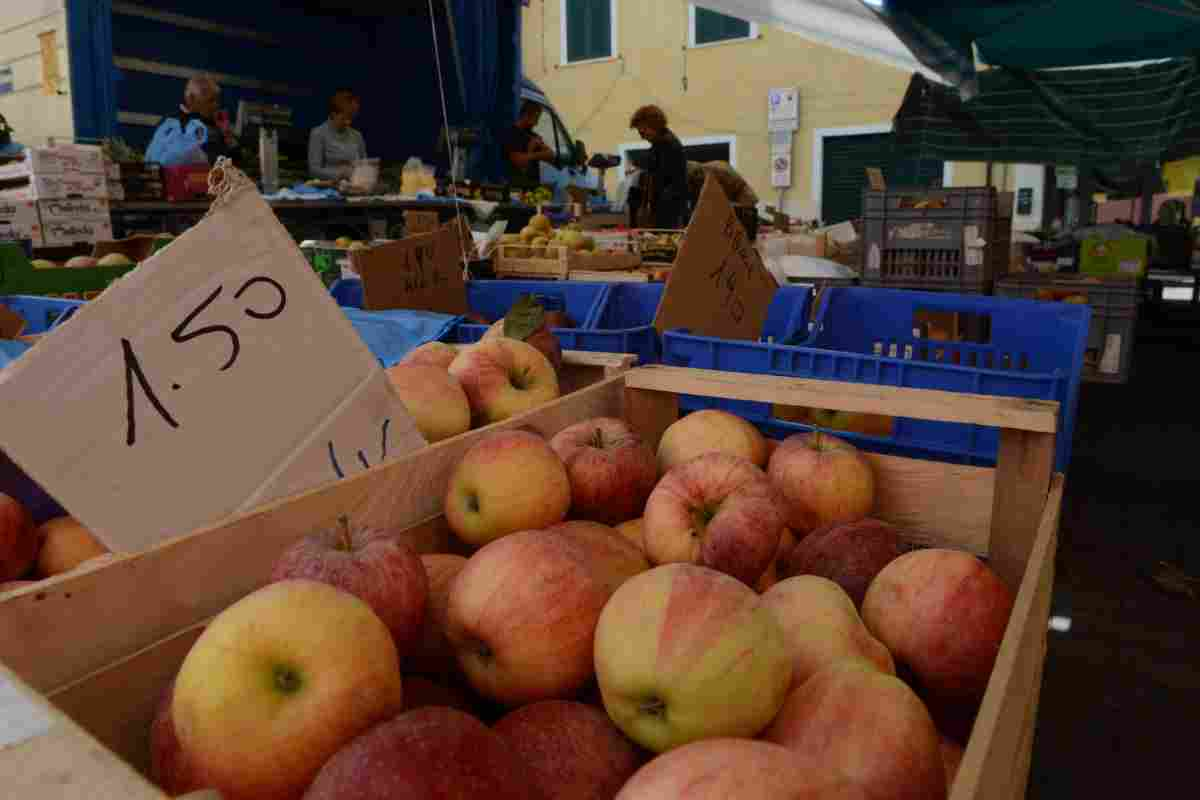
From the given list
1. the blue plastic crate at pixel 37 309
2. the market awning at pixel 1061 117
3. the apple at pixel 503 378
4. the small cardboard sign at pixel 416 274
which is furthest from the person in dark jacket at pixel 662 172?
the apple at pixel 503 378

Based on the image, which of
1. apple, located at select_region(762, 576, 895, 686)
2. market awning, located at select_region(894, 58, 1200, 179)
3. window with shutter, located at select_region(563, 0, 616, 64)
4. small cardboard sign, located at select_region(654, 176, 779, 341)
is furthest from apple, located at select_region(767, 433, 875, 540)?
window with shutter, located at select_region(563, 0, 616, 64)

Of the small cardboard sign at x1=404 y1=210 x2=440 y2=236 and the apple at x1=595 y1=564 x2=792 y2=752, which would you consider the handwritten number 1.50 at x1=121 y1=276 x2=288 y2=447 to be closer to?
the apple at x1=595 y1=564 x2=792 y2=752

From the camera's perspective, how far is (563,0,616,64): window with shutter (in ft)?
59.5

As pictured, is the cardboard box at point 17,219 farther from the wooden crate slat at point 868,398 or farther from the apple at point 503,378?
the wooden crate slat at point 868,398

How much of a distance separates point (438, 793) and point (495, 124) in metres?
10.4

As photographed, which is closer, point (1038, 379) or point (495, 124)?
point (1038, 379)

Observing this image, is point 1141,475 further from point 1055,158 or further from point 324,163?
point 324,163

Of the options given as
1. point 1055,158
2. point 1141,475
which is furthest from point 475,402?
point 1055,158

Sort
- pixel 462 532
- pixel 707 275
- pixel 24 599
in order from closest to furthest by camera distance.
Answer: pixel 24 599
pixel 462 532
pixel 707 275

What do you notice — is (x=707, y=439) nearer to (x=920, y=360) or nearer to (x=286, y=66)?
(x=920, y=360)

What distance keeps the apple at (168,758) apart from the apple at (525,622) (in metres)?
0.30

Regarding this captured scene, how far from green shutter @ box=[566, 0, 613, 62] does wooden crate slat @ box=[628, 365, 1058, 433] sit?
59.5ft

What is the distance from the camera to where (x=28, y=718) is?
1.80 feet

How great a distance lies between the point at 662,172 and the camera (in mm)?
6535
